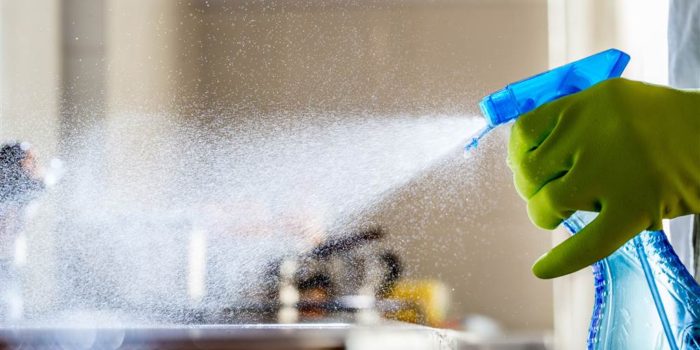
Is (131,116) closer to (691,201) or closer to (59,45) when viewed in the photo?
(59,45)

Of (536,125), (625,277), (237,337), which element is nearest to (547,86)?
(536,125)

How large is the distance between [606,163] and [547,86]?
6 centimetres

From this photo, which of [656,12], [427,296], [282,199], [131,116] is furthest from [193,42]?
[656,12]

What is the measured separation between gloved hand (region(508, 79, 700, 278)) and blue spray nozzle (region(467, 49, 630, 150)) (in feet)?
0.03

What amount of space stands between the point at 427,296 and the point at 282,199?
0.88 ft

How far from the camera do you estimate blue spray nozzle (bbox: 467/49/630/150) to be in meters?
0.42

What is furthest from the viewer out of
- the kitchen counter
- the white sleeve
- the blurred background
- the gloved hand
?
the blurred background

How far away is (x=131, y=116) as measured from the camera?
1033mm

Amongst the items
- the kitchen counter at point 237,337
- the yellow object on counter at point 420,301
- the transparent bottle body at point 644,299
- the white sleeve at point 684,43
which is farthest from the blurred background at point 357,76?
the transparent bottle body at point 644,299

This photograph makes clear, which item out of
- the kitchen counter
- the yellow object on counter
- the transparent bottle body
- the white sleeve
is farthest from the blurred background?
the transparent bottle body

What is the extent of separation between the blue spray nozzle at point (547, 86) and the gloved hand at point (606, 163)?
0.01 metres

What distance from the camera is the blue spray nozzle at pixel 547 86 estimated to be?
16.5 inches

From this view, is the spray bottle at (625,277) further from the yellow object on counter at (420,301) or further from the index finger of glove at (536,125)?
Result: the yellow object on counter at (420,301)

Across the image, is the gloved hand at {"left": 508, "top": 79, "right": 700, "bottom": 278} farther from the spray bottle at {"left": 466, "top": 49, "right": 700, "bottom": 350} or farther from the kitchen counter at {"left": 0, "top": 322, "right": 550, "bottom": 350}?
the kitchen counter at {"left": 0, "top": 322, "right": 550, "bottom": 350}
